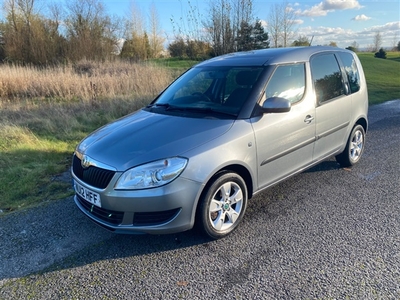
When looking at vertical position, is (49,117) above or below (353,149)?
above

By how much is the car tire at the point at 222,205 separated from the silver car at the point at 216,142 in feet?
0.03

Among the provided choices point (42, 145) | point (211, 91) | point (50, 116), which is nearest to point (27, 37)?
point (50, 116)

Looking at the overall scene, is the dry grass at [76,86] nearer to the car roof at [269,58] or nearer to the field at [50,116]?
the field at [50,116]

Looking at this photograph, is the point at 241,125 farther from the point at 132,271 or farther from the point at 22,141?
the point at 22,141

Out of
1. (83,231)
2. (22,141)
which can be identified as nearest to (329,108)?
(83,231)

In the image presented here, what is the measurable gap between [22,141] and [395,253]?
21.1ft

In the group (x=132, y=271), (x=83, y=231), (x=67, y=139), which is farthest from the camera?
(x=67, y=139)

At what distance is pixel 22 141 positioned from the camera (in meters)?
6.13

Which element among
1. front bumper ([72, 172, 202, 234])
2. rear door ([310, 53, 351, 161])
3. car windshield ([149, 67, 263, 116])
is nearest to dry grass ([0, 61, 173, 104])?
car windshield ([149, 67, 263, 116])

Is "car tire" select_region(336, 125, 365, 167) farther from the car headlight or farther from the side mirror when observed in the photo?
the car headlight

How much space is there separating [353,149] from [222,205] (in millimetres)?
2955

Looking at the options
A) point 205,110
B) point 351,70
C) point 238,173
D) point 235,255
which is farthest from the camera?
point 351,70

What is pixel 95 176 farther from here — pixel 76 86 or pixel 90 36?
pixel 90 36

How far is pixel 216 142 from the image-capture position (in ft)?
9.41
